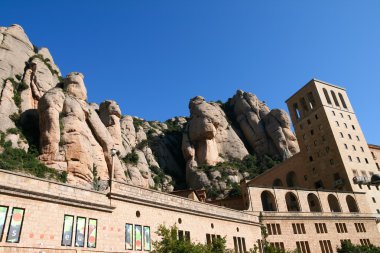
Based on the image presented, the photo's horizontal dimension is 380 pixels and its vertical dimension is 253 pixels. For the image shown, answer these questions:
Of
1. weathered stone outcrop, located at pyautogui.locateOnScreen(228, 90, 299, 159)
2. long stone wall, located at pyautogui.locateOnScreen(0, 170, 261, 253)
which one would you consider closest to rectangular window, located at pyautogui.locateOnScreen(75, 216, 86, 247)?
long stone wall, located at pyautogui.locateOnScreen(0, 170, 261, 253)

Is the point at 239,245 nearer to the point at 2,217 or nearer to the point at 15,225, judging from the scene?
the point at 15,225

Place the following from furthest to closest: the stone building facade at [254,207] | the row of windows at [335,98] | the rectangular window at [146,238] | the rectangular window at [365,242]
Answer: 1. the row of windows at [335,98]
2. the rectangular window at [365,242]
3. the rectangular window at [146,238]
4. the stone building facade at [254,207]

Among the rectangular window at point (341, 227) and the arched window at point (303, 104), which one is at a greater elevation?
the arched window at point (303, 104)

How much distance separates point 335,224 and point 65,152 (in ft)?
127

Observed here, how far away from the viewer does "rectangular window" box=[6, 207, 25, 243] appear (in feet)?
52.2

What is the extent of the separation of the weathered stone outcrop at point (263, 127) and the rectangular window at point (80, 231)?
6488 centimetres

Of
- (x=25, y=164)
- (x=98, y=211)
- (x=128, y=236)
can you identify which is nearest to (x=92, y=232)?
(x=98, y=211)

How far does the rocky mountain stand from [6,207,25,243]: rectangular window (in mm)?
13608

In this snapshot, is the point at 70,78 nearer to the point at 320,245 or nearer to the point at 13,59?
the point at 13,59

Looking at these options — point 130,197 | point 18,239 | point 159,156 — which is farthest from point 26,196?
point 159,156

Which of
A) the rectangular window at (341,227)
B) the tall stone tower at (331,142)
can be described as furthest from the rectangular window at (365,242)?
the tall stone tower at (331,142)

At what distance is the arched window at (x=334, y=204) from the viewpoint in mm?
45312

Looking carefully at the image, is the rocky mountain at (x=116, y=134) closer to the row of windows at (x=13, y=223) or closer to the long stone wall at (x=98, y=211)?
the long stone wall at (x=98, y=211)

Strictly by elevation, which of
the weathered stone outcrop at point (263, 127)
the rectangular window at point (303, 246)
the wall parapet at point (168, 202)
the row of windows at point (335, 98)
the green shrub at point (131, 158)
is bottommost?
the rectangular window at point (303, 246)
